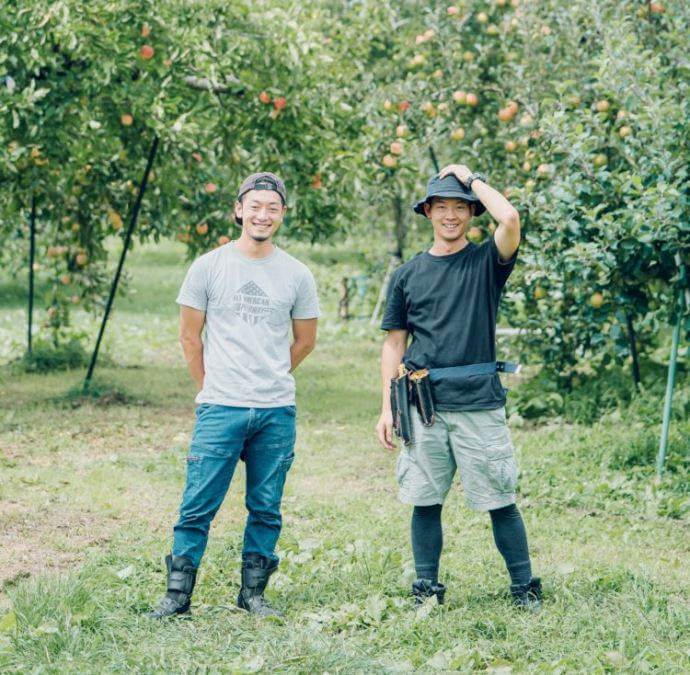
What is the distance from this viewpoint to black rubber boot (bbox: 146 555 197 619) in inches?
159

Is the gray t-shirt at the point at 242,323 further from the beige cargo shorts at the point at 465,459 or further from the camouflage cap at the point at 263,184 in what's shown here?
the beige cargo shorts at the point at 465,459

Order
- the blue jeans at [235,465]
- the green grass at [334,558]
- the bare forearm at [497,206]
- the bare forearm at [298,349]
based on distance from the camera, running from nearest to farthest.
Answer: the green grass at [334,558] < the bare forearm at [497,206] < the blue jeans at [235,465] < the bare forearm at [298,349]

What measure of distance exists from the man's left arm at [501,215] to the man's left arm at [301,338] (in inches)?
31.3

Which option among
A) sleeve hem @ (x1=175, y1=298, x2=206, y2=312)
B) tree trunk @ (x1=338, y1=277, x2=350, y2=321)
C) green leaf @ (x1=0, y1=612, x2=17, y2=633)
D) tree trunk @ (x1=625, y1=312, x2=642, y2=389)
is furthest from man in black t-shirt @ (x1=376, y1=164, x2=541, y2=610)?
tree trunk @ (x1=338, y1=277, x2=350, y2=321)

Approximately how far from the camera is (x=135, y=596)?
4215 mm

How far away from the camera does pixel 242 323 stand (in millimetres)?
4066

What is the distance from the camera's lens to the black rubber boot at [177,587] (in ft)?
13.3

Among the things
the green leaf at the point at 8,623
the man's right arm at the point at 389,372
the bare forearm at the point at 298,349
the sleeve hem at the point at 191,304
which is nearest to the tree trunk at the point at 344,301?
the bare forearm at the point at 298,349

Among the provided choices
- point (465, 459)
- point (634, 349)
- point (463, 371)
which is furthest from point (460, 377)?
point (634, 349)

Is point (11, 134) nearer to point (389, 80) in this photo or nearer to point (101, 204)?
point (101, 204)

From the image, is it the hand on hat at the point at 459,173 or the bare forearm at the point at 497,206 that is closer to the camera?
the bare forearm at the point at 497,206

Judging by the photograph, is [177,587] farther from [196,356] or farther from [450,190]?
[450,190]

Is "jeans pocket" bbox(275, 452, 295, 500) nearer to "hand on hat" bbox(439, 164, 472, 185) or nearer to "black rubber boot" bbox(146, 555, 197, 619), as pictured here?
"black rubber boot" bbox(146, 555, 197, 619)

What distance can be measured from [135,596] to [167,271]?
1867 centimetres
